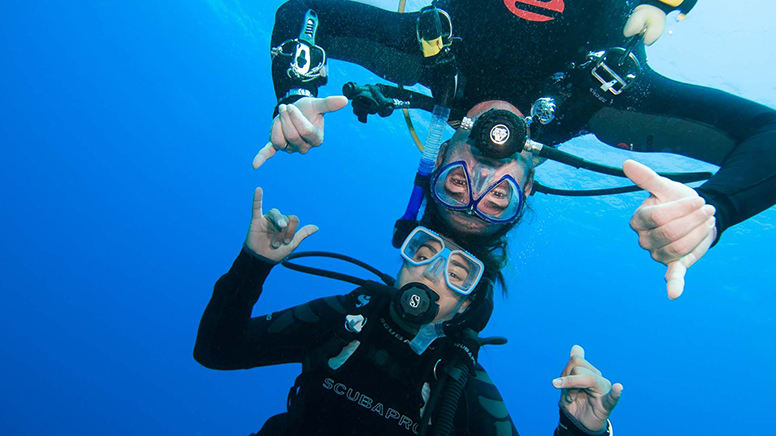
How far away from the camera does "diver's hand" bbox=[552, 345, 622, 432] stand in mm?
2248

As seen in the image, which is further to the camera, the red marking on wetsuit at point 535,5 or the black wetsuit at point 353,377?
the red marking on wetsuit at point 535,5

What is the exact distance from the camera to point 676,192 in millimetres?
1716

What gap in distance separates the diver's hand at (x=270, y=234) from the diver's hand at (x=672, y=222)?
1977 millimetres

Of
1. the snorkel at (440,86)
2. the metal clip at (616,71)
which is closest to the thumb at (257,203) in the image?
the snorkel at (440,86)

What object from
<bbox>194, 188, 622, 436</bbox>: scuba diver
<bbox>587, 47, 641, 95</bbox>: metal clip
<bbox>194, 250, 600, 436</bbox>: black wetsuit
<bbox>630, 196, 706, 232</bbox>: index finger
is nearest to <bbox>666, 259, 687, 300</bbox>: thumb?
<bbox>630, 196, 706, 232</bbox>: index finger

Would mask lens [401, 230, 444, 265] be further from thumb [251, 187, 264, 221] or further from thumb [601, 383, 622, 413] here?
thumb [601, 383, 622, 413]

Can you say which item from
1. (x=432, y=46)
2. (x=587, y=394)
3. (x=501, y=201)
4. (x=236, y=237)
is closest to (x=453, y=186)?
(x=501, y=201)

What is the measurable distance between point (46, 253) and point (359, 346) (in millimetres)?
29428

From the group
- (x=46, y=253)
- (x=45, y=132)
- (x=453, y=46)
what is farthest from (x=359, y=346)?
(x=45, y=132)

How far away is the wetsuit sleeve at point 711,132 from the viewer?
2223 mm

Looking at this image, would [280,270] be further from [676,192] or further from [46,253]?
[676,192]

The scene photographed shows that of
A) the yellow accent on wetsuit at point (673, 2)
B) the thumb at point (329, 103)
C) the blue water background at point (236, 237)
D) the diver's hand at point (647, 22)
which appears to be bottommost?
the thumb at point (329, 103)

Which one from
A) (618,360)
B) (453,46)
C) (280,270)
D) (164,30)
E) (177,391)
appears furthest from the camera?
(618,360)

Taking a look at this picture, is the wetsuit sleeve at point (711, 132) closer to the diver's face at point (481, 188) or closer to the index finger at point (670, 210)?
the index finger at point (670, 210)
